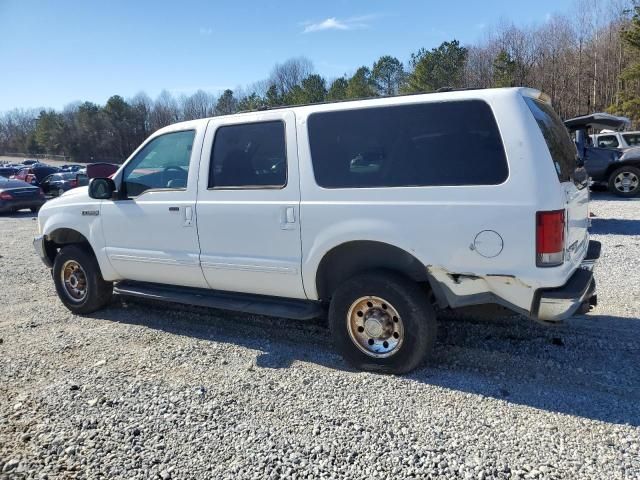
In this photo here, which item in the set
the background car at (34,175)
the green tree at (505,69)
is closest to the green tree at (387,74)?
the green tree at (505,69)

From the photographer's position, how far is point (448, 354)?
4105 mm

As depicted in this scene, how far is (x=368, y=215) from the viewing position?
3.60 metres

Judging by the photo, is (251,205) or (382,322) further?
(251,205)

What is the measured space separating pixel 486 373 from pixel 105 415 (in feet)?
9.10

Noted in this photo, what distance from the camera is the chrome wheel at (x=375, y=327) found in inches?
146

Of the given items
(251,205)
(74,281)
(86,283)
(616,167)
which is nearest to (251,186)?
(251,205)

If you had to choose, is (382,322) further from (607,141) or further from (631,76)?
(631,76)

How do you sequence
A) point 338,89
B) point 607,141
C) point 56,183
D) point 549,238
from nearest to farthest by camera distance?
point 549,238
point 607,141
point 56,183
point 338,89

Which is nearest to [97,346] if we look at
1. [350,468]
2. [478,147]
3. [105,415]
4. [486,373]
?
[105,415]

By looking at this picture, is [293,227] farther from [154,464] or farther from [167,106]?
[167,106]

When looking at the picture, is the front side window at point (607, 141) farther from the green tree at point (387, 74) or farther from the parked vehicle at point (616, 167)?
the green tree at point (387, 74)

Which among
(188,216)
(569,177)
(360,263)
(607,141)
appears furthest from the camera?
(607,141)

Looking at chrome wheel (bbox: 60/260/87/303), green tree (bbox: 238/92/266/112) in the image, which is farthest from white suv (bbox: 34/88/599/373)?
green tree (bbox: 238/92/266/112)

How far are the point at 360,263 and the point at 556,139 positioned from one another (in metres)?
1.71
